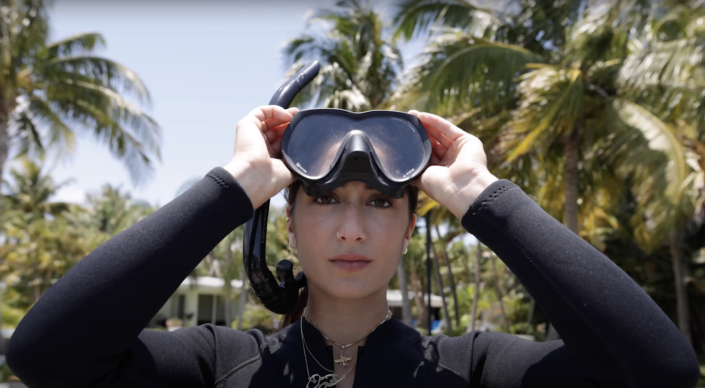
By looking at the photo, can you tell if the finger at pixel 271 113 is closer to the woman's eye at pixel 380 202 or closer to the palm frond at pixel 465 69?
the woman's eye at pixel 380 202

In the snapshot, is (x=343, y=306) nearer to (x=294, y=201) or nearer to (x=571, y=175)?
(x=294, y=201)

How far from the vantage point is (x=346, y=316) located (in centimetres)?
181

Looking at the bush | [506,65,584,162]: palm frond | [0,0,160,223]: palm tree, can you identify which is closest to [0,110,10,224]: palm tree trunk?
[0,0,160,223]: palm tree

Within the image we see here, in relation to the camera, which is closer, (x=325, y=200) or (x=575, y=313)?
(x=575, y=313)

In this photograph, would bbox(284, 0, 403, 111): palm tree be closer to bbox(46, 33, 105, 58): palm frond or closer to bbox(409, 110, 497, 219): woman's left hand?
bbox(46, 33, 105, 58): palm frond

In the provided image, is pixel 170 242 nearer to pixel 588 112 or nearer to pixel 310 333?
pixel 310 333

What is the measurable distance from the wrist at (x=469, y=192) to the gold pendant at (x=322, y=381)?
0.59m

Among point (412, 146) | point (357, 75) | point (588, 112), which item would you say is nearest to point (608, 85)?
point (588, 112)

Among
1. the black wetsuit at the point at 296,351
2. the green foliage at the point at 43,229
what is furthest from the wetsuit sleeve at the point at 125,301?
the green foliage at the point at 43,229

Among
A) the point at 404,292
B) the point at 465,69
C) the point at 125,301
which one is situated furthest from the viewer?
the point at 404,292

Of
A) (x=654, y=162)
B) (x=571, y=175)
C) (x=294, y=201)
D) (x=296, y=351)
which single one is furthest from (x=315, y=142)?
(x=571, y=175)

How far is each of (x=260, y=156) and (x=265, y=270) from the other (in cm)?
41

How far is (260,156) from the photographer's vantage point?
164 cm

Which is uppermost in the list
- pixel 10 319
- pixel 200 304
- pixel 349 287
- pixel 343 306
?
pixel 349 287
